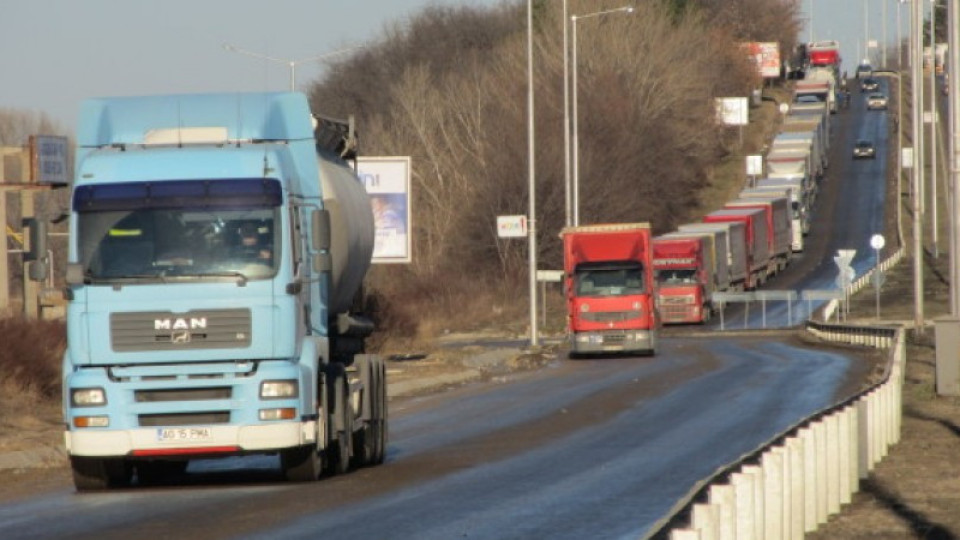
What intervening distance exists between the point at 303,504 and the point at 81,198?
3.69 m

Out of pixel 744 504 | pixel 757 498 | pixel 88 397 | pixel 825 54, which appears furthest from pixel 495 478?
pixel 825 54

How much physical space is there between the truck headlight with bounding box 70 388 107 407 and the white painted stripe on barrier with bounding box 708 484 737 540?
9589 mm

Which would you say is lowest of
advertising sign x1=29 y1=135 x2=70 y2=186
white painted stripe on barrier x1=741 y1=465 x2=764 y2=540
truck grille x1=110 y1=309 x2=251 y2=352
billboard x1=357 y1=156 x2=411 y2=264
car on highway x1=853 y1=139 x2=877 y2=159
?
white painted stripe on barrier x1=741 y1=465 x2=764 y2=540

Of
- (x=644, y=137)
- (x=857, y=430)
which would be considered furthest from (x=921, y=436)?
(x=644, y=137)

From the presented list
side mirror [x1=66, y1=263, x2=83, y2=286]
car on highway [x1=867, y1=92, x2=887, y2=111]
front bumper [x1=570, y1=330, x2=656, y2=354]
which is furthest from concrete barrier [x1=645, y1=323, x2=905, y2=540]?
car on highway [x1=867, y1=92, x2=887, y2=111]

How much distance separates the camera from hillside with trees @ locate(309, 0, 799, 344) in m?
84.6

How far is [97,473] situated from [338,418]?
94.2 inches

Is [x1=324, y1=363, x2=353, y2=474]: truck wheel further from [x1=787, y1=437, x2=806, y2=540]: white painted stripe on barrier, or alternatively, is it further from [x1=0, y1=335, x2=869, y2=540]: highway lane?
[x1=787, y1=437, x2=806, y2=540]: white painted stripe on barrier

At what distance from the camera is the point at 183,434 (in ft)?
59.8

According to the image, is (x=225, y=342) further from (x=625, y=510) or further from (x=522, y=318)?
(x=522, y=318)

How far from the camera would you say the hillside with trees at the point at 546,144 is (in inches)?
3329

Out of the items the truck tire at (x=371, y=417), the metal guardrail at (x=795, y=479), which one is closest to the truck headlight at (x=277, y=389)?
the truck tire at (x=371, y=417)

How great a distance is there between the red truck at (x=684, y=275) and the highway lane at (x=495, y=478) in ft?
102

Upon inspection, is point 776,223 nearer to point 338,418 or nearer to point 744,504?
point 338,418
